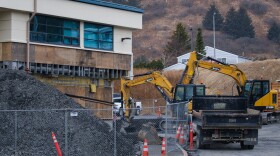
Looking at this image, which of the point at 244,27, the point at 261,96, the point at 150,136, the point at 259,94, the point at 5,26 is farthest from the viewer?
the point at 244,27

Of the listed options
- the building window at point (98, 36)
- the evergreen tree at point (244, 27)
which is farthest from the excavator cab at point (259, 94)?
the evergreen tree at point (244, 27)

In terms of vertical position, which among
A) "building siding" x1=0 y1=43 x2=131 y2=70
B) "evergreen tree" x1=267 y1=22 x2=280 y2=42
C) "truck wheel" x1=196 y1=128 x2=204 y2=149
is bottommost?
"truck wheel" x1=196 y1=128 x2=204 y2=149

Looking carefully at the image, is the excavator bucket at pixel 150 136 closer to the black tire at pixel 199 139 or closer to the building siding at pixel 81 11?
the black tire at pixel 199 139

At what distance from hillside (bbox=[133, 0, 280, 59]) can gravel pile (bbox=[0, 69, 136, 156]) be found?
94.4m

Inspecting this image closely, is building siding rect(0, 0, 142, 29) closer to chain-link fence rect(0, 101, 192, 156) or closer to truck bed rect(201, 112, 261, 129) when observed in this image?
chain-link fence rect(0, 101, 192, 156)

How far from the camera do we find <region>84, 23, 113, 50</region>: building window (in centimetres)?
4075

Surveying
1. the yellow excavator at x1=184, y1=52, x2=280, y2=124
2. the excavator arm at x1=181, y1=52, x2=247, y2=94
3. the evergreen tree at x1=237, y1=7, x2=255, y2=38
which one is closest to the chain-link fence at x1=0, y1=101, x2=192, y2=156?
the excavator arm at x1=181, y1=52, x2=247, y2=94

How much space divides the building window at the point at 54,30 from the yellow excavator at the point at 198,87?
434cm

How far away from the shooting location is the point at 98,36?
136ft

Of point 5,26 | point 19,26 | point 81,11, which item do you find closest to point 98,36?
point 81,11

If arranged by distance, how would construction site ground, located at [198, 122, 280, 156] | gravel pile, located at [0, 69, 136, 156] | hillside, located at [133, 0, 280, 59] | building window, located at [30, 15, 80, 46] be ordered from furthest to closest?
hillside, located at [133, 0, 280, 59], building window, located at [30, 15, 80, 46], construction site ground, located at [198, 122, 280, 156], gravel pile, located at [0, 69, 136, 156]

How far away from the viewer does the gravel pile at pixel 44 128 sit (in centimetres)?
2094

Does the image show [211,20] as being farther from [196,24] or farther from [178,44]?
[178,44]

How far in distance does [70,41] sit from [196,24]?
105 metres
